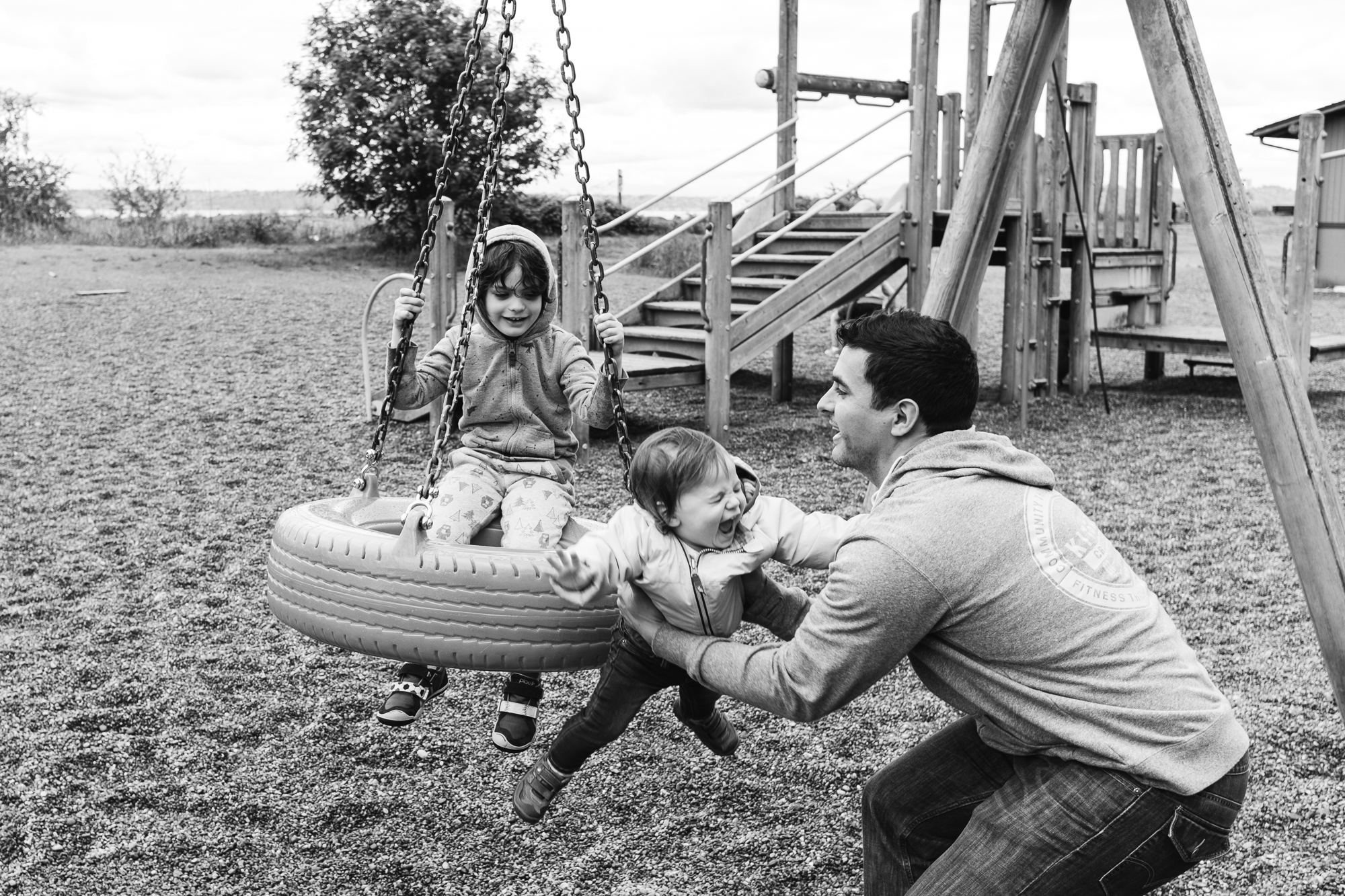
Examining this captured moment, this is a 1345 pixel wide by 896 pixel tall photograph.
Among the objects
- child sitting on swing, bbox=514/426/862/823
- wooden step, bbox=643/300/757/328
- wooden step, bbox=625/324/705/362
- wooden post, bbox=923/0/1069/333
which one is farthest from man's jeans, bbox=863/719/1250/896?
wooden step, bbox=643/300/757/328

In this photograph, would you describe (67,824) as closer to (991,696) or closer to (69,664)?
(69,664)

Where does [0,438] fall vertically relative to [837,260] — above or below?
below

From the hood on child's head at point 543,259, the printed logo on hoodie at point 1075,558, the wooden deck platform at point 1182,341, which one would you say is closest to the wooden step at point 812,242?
the wooden deck platform at point 1182,341

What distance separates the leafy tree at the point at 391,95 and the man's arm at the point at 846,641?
677 inches

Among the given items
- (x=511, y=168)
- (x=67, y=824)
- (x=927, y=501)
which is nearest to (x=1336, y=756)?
(x=927, y=501)

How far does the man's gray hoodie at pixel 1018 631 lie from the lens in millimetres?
2139

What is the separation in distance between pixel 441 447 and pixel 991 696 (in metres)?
1.61

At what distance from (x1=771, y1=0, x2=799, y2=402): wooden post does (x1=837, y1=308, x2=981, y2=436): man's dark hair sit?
7966 mm

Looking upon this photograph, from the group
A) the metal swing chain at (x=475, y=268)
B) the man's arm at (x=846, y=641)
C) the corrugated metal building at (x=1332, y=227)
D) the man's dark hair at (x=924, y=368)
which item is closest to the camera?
the man's arm at (x=846, y=641)

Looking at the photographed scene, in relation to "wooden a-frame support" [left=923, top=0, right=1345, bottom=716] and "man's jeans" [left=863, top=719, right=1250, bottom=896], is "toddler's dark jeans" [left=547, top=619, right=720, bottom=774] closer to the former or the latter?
"man's jeans" [left=863, top=719, right=1250, bottom=896]

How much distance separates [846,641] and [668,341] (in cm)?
733

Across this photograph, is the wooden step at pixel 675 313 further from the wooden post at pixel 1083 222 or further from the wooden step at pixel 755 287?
the wooden post at pixel 1083 222

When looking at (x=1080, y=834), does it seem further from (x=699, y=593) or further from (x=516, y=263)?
(x=516, y=263)

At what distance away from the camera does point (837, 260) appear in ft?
32.0
